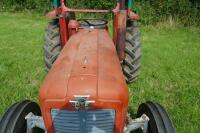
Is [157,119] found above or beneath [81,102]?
beneath

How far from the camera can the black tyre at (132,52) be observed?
549 centimetres

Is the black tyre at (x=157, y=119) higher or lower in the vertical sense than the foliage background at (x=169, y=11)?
lower

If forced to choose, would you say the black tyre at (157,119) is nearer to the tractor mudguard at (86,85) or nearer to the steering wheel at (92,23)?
the tractor mudguard at (86,85)

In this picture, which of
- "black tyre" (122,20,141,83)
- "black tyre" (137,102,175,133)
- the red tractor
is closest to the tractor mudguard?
the red tractor

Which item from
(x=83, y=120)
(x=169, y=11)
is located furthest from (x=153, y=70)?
(x=169, y=11)

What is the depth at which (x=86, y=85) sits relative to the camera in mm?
3172

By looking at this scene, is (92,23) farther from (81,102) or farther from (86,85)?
(81,102)

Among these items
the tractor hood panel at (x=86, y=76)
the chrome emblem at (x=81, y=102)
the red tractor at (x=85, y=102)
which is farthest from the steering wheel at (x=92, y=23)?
the chrome emblem at (x=81, y=102)

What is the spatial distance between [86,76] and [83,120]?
0.37m

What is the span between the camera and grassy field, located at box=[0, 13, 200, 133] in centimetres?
546

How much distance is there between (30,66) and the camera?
712 cm

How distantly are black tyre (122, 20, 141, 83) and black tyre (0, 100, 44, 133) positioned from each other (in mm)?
1886

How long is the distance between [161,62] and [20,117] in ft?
14.8

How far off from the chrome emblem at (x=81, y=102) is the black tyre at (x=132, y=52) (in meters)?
2.46
